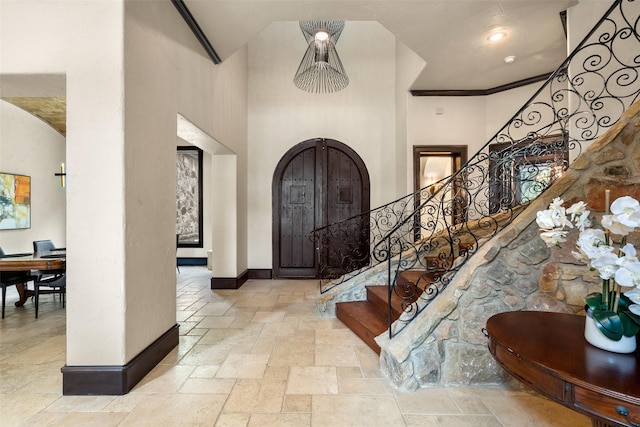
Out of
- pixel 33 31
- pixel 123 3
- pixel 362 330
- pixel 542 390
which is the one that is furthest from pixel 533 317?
pixel 33 31

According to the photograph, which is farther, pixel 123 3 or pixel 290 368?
pixel 290 368

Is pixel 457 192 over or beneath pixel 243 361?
over

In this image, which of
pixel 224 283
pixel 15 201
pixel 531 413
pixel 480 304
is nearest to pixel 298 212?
pixel 224 283

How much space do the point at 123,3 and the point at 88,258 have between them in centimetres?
190

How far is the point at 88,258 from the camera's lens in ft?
6.86

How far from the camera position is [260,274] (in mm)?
5863

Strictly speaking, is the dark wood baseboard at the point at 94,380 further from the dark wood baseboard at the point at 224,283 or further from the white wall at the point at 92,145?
the dark wood baseboard at the point at 224,283

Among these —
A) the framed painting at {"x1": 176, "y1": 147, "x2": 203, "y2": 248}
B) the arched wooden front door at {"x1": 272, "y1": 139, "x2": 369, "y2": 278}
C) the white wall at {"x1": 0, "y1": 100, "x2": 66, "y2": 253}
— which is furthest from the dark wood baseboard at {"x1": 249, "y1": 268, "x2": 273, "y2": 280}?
the white wall at {"x1": 0, "y1": 100, "x2": 66, "y2": 253}

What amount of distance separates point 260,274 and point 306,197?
1846mm

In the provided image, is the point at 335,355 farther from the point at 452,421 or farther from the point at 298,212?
the point at 298,212

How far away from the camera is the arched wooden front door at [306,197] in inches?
233

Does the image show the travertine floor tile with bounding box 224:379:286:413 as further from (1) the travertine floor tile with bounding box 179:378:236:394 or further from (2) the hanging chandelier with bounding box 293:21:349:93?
(2) the hanging chandelier with bounding box 293:21:349:93

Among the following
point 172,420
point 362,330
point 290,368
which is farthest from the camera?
point 362,330

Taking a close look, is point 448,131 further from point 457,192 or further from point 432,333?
point 432,333
